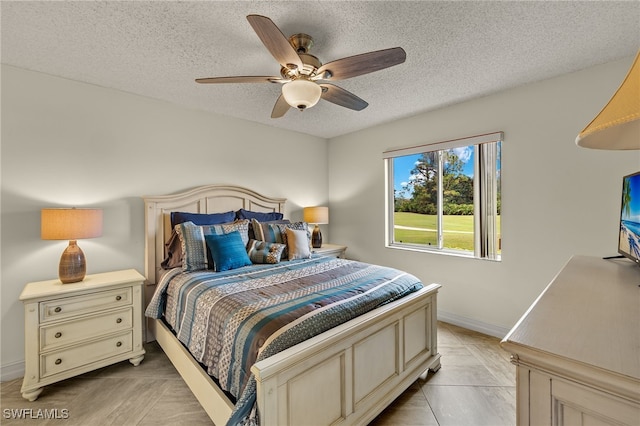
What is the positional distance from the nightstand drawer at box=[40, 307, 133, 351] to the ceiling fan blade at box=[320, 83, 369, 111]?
2.37 meters

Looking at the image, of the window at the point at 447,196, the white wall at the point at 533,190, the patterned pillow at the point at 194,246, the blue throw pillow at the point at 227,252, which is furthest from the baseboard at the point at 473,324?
the patterned pillow at the point at 194,246

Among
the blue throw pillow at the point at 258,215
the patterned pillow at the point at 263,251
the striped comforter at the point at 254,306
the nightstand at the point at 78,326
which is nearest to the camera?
the striped comforter at the point at 254,306

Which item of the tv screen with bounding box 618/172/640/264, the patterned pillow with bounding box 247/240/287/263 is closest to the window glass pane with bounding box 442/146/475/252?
the tv screen with bounding box 618/172/640/264

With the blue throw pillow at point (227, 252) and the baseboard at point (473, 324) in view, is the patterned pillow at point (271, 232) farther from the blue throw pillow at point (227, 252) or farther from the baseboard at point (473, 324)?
the baseboard at point (473, 324)

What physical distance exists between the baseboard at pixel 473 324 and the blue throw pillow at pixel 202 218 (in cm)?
271

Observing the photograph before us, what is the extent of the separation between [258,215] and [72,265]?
174cm

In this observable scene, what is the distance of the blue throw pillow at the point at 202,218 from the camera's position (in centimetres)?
271

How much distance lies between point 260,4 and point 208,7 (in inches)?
11.9

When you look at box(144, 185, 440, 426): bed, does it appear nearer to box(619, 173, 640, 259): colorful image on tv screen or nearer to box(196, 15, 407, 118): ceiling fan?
box(619, 173, 640, 259): colorful image on tv screen

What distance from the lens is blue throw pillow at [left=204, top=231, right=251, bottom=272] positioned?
2.39 m

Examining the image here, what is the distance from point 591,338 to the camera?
2.20 ft

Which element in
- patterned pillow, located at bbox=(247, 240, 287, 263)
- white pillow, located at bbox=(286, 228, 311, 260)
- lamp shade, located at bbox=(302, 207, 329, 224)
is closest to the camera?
patterned pillow, located at bbox=(247, 240, 287, 263)

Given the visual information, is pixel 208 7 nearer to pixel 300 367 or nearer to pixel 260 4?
pixel 260 4

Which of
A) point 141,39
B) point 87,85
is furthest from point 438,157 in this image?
point 87,85
